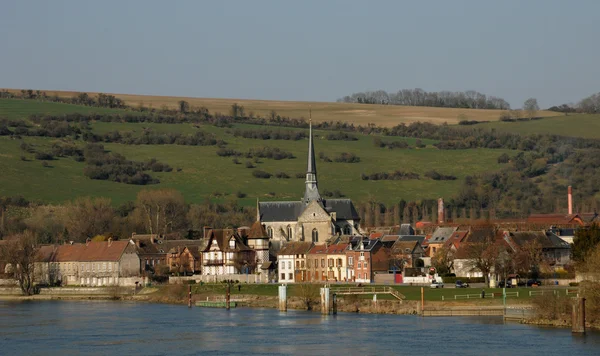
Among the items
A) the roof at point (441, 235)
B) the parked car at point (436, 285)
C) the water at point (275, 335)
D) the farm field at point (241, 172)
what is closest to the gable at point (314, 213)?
the roof at point (441, 235)

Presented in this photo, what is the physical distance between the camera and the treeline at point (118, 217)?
14388 cm

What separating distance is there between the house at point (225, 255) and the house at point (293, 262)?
343cm

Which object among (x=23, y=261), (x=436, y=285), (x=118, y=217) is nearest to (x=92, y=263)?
(x=23, y=261)

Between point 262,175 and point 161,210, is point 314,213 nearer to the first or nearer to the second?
point 161,210

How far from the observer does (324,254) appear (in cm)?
11012

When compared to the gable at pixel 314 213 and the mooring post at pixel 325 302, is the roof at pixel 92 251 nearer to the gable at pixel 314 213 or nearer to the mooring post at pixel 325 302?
the gable at pixel 314 213

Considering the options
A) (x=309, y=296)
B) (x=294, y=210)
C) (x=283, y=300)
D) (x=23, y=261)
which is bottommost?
(x=283, y=300)

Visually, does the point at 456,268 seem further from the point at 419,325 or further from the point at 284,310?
the point at 419,325

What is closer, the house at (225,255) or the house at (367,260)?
the house at (367,260)

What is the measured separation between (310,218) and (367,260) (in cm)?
2740

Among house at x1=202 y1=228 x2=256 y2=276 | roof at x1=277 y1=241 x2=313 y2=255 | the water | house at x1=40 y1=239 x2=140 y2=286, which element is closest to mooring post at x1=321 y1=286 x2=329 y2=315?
the water

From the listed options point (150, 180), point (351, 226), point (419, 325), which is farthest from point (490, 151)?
point (419, 325)

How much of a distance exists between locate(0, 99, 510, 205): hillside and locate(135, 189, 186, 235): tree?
8709 mm

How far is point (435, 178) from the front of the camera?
182 metres
